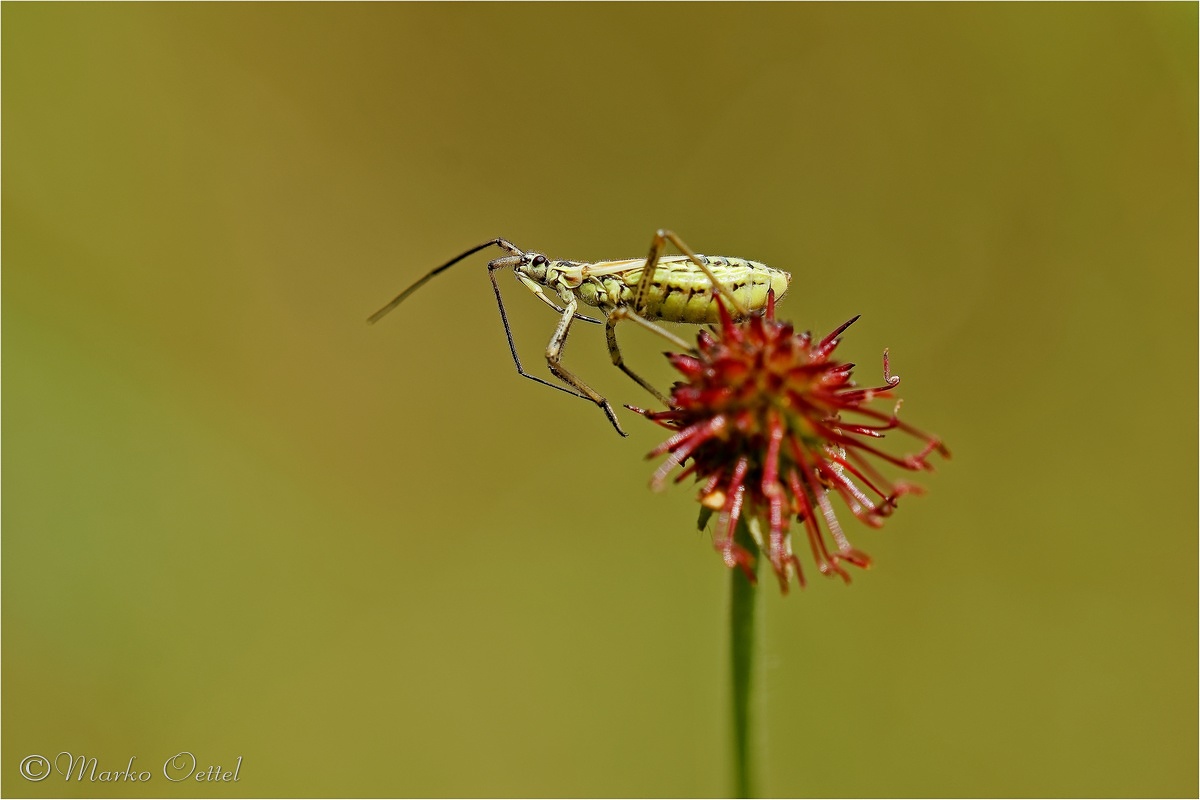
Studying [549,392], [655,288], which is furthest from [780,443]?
[549,392]

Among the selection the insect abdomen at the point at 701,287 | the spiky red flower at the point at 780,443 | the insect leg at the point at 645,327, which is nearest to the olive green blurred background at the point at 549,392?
the insect leg at the point at 645,327

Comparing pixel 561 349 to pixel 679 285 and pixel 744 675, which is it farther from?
pixel 744 675

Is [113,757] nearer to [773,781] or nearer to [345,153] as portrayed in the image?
[773,781]

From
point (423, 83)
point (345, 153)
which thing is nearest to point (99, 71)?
point (345, 153)
